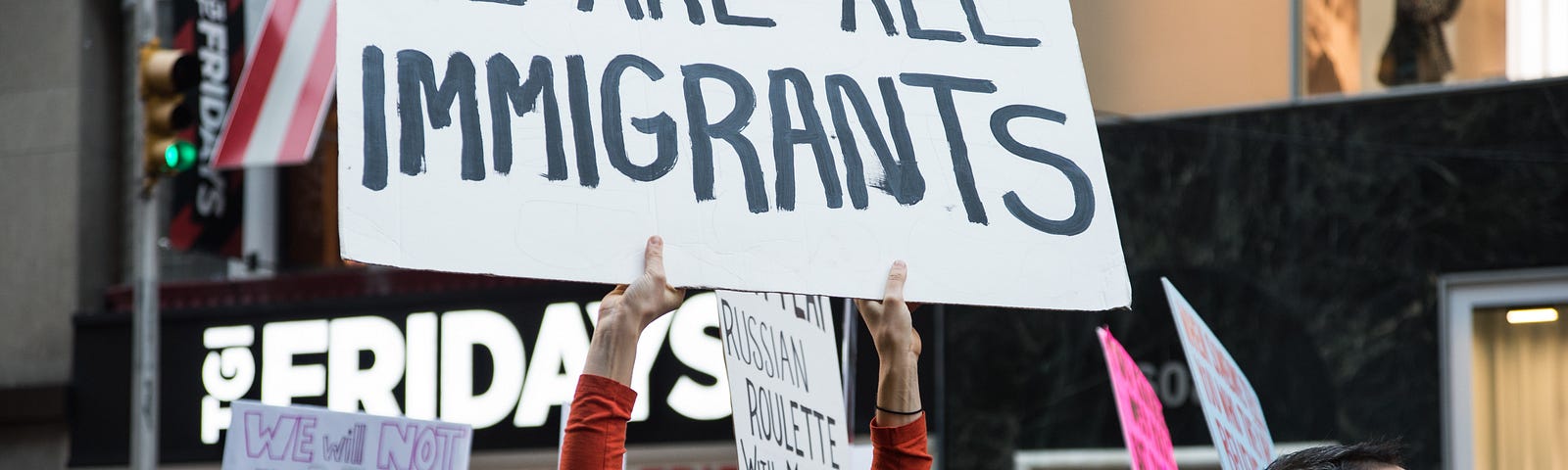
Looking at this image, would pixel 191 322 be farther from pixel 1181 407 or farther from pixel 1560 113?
pixel 1560 113

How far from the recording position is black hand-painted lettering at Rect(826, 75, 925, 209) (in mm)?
2967

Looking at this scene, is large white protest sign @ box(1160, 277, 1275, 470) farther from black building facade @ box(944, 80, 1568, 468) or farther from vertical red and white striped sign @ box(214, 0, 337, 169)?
vertical red and white striped sign @ box(214, 0, 337, 169)

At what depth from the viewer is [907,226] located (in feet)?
9.63

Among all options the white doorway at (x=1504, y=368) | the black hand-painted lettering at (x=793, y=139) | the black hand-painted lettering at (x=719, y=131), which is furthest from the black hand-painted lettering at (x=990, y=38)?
the white doorway at (x=1504, y=368)

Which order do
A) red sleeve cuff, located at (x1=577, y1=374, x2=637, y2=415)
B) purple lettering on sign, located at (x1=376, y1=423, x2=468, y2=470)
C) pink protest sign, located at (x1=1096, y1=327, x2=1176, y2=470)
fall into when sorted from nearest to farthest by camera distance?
red sleeve cuff, located at (x1=577, y1=374, x2=637, y2=415)
pink protest sign, located at (x1=1096, y1=327, x2=1176, y2=470)
purple lettering on sign, located at (x1=376, y1=423, x2=468, y2=470)

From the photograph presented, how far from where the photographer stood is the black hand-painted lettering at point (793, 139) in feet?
9.50

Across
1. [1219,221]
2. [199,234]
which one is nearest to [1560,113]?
[1219,221]

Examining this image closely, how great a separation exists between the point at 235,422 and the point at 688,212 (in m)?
3.15

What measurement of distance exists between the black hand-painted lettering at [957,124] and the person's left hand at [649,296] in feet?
1.85

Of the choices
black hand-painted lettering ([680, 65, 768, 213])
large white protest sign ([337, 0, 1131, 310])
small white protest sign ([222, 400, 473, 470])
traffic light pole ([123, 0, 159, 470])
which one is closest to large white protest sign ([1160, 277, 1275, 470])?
large white protest sign ([337, 0, 1131, 310])

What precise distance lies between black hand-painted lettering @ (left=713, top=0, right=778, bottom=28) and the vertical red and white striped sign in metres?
7.17

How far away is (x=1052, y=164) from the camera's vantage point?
10.2 ft

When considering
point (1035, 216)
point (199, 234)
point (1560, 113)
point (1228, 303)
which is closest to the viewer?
point (1035, 216)

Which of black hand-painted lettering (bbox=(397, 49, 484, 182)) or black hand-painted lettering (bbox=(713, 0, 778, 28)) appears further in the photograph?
black hand-painted lettering (bbox=(713, 0, 778, 28))
